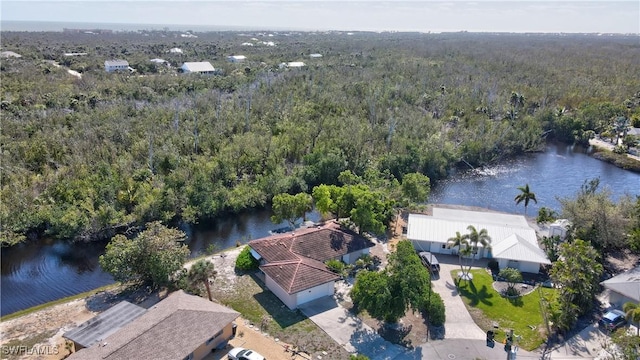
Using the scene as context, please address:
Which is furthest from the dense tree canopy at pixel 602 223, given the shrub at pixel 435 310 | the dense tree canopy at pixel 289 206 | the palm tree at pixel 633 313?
the dense tree canopy at pixel 289 206

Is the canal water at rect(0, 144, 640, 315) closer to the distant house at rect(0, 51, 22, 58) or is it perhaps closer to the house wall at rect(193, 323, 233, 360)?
the house wall at rect(193, 323, 233, 360)

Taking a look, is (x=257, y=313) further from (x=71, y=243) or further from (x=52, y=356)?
(x=71, y=243)

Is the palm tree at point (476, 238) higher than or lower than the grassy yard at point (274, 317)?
higher

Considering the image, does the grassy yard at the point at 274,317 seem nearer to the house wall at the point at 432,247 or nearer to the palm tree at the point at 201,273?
the palm tree at the point at 201,273

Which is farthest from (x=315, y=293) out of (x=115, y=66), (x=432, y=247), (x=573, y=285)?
(x=115, y=66)

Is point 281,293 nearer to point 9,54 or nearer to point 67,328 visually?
point 67,328

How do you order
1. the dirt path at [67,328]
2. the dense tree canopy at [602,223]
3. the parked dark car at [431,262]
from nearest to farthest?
the dirt path at [67,328] → the parked dark car at [431,262] → the dense tree canopy at [602,223]
